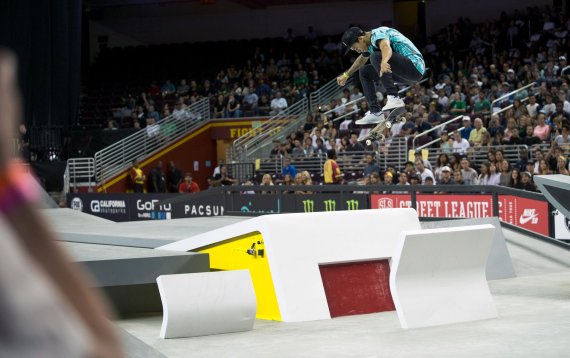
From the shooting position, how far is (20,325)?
625 mm

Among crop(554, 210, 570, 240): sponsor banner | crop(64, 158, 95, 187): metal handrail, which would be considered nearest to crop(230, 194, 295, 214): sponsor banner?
crop(554, 210, 570, 240): sponsor banner

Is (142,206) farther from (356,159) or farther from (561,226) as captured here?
(561,226)

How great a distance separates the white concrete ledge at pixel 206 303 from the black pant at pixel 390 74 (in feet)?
8.34

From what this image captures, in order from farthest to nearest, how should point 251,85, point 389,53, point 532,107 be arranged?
point 251,85 → point 532,107 → point 389,53

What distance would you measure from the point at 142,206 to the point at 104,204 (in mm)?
1741

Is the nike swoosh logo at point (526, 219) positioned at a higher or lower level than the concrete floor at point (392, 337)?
higher

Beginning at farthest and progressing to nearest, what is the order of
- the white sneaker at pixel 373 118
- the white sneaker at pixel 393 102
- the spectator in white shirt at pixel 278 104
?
the spectator in white shirt at pixel 278 104 → the white sneaker at pixel 373 118 → the white sneaker at pixel 393 102

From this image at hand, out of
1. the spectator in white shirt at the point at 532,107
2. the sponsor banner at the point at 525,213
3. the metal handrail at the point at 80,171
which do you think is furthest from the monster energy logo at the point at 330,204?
the metal handrail at the point at 80,171

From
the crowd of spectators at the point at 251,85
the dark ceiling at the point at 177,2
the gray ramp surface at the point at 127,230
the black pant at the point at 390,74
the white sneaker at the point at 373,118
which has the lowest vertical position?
the gray ramp surface at the point at 127,230

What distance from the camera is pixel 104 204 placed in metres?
24.5

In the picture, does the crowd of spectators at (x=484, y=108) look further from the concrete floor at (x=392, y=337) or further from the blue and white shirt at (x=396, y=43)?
the concrete floor at (x=392, y=337)

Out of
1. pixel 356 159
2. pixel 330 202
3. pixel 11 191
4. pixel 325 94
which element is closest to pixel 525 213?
pixel 330 202

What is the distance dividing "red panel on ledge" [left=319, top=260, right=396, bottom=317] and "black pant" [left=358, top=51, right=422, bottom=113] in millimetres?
1769

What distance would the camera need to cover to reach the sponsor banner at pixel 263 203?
1747 cm
